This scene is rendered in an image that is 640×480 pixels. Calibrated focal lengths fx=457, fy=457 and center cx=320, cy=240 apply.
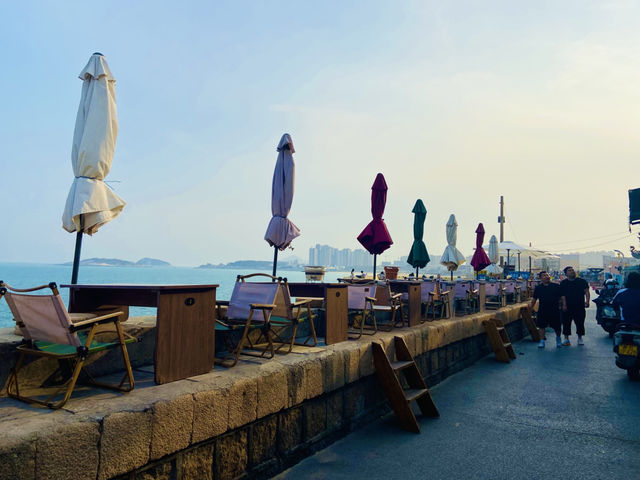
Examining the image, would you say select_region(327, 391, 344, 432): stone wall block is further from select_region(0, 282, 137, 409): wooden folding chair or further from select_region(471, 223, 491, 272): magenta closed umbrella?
select_region(471, 223, 491, 272): magenta closed umbrella

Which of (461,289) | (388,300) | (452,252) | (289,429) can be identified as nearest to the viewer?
(289,429)

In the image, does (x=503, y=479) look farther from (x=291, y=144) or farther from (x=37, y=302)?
(x=291, y=144)

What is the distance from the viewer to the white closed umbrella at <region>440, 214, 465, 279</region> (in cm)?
1571

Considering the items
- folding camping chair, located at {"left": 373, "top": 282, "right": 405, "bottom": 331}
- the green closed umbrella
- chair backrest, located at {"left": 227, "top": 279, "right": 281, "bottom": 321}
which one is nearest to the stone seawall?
chair backrest, located at {"left": 227, "top": 279, "right": 281, "bottom": 321}

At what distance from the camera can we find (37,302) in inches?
114

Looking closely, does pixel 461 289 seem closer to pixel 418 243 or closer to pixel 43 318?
pixel 418 243

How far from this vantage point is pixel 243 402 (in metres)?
3.43

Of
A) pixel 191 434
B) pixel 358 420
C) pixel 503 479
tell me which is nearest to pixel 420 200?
pixel 358 420

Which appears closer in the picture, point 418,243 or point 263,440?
point 263,440

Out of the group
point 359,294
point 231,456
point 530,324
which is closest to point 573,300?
point 530,324

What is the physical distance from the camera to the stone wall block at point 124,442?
2.50 metres

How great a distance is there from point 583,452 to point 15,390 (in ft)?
15.4

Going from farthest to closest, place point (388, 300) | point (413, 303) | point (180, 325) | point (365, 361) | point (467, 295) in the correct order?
1. point (467, 295)
2. point (388, 300)
3. point (413, 303)
4. point (365, 361)
5. point (180, 325)

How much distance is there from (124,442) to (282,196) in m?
5.83
